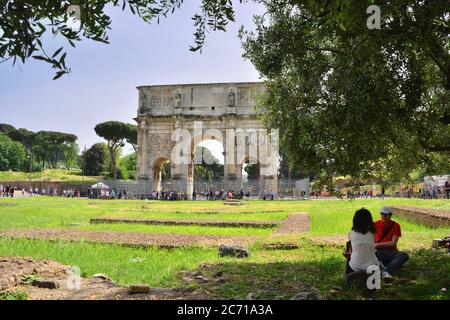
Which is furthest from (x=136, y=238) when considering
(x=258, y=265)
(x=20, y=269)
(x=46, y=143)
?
(x=46, y=143)

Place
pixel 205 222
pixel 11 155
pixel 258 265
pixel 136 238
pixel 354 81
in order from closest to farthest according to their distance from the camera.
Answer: pixel 354 81, pixel 258 265, pixel 136 238, pixel 205 222, pixel 11 155

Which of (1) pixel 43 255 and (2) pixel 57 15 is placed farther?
(1) pixel 43 255

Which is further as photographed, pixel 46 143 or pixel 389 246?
pixel 46 143

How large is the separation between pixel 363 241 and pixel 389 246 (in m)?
0.96

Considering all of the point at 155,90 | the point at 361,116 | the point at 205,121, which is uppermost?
the point at 155,90

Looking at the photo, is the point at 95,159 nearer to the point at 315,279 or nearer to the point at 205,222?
the point at 205,222

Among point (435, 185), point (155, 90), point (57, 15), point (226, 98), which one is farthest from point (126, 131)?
point (57, 15)

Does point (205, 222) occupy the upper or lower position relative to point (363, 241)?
lower

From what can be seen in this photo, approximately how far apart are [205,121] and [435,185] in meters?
18.7

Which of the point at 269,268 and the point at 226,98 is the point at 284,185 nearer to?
the point at 226,98

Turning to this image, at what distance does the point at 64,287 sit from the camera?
4969 millimetres

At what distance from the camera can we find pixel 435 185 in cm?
3341

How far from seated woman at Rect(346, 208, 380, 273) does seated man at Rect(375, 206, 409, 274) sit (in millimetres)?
772

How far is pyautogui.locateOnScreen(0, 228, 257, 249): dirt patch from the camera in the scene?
29.6ft
